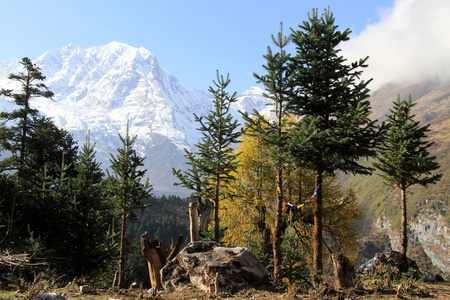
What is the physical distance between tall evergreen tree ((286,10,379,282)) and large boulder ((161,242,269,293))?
2.67 meters

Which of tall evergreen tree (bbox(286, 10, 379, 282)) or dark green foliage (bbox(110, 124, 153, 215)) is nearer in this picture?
tall evergreen tree (bbox(286, 10, 379, 282))

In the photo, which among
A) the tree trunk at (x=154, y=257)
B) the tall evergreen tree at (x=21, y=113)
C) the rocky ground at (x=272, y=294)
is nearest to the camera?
the rocky ground at (x=272, y=294)

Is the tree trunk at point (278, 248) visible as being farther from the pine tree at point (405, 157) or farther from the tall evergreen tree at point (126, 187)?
the pine tree at point (405, 157)

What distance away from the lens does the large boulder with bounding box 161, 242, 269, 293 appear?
11.7 m

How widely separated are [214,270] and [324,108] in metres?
8.30

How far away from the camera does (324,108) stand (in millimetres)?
13711

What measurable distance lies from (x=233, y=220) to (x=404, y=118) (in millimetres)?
13653

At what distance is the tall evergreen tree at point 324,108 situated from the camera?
40.4 feet

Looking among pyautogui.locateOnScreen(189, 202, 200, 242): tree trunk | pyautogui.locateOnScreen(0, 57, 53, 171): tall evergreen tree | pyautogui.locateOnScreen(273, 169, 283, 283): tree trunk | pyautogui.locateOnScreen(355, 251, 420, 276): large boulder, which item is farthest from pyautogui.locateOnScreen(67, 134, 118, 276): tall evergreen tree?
pyautogui.locateOnScreen(355, 251, 420, 276): large boulder

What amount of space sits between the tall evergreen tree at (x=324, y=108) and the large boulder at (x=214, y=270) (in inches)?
105

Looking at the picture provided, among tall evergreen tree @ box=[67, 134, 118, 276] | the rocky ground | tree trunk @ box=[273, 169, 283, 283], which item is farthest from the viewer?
tall evergreen tree @ box=[67, 134, 118, 276]

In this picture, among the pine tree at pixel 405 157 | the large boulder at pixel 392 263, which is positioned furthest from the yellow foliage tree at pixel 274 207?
the large boulder at pixel 392 263

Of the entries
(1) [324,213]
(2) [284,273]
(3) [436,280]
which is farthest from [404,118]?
(2) [284,273]

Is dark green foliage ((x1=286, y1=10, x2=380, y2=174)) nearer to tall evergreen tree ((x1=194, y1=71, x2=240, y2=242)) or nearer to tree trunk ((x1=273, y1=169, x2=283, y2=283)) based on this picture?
tree trunk ((x1=273, y1=169, x2=283, y2=283))
